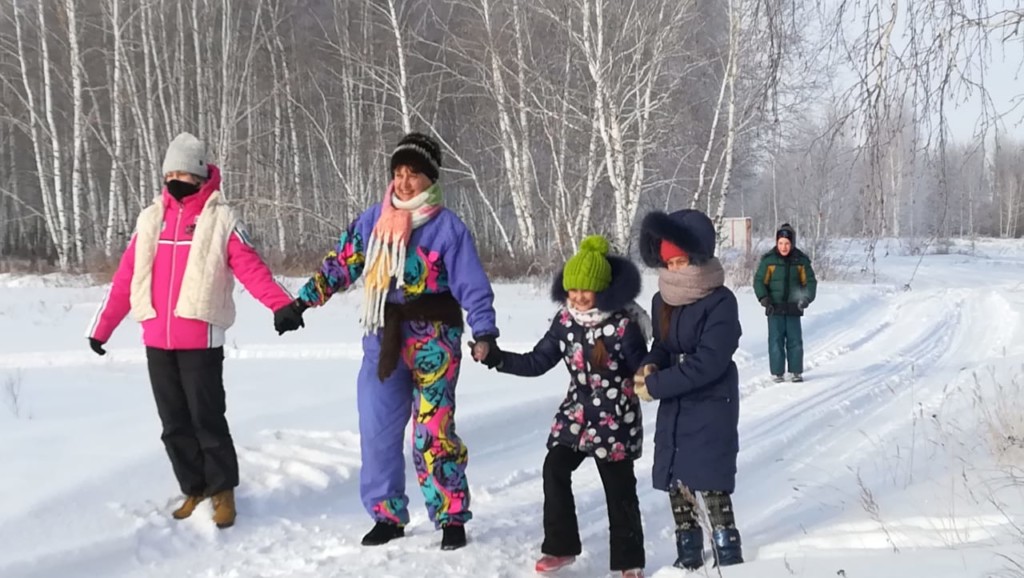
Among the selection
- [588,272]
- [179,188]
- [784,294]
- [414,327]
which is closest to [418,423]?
[414,327]

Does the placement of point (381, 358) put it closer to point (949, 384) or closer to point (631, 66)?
point (949, 384)

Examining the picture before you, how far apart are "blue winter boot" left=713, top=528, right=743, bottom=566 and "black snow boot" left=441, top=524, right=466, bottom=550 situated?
1150 mm

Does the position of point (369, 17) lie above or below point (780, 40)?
above

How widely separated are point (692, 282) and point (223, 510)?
2525mm

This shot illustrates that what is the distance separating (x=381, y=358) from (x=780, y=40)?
2291mm

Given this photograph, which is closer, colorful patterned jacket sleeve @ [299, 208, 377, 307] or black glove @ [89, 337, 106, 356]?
colorful patterned jacket sleeve @ [299, 208, 377, 307]

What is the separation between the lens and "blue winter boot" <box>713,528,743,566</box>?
3564 mm

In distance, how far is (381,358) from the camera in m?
3.72

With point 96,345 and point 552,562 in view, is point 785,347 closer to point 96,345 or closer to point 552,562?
point 552,562

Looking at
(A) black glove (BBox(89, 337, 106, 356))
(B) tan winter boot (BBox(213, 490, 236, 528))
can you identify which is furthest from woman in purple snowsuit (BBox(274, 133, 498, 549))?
(A) black glove (BBox(89, 337, 106, 356))

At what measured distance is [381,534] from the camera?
390cm

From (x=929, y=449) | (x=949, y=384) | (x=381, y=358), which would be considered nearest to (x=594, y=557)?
(x=381, y=358)

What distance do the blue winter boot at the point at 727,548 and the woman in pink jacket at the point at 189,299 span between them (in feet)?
7.32

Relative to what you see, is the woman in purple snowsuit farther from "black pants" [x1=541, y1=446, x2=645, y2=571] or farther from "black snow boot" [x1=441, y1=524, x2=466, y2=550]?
"black pants" [x1=541, y1=446, x2=645, y2=571]
